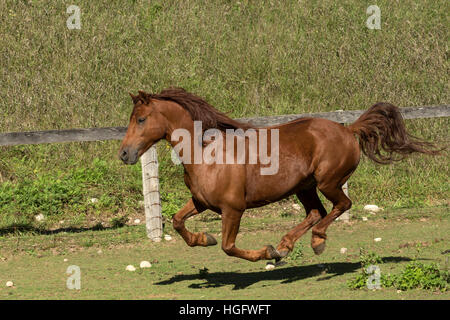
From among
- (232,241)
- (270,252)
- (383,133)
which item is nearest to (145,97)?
(232,241)

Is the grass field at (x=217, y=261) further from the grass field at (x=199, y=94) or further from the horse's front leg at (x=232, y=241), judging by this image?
the horse's front leg at (x=232, y=241)

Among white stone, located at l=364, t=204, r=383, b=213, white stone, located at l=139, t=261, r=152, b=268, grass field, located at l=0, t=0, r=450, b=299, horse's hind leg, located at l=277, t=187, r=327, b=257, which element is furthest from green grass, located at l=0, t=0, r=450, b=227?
horse's hind leg, located at l=277, t=187, r=327, b=257

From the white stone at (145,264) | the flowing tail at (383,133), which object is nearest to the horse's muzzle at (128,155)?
the white stone at (145,264)

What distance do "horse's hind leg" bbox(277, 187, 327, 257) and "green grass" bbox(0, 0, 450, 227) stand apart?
144 inches

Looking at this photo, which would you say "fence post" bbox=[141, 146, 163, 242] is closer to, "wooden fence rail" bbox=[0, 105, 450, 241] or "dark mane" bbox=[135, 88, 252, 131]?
"wooden fence rail" bbox=[0, 105, 450, 241]

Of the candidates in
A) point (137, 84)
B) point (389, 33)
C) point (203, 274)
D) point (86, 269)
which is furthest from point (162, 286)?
point (389, 33)

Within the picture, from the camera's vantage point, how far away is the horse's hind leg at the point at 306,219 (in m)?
7.02

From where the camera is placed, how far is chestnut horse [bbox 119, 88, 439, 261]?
21.6 feet

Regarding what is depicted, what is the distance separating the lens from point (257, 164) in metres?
6.84

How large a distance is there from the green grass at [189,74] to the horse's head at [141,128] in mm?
4331

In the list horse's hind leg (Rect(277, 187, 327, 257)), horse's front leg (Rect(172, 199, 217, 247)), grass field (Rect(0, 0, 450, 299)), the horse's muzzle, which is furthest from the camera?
grass field (Rect(0, 0, 450, 299))

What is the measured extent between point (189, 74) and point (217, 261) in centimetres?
699

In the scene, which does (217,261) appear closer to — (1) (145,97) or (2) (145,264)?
(2) (145,264)

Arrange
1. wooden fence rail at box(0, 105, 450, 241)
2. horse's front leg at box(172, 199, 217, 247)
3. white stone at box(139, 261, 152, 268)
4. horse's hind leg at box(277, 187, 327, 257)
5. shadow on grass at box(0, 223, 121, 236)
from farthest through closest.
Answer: shadow on grass at box(0, 223, 121, 236) → wooden fence rail at box(0, 105, 450, 241) → white stone at box(139, 261, 152, 268) → horse's hind leg at box(277, 187, 327, 257) → horse's front leg at box(172, 199, 217, 247)
